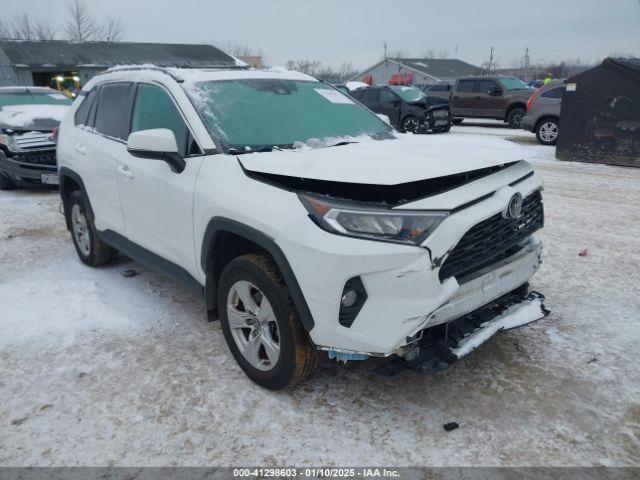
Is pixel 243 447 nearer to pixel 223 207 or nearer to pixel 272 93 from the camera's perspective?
pixel 223 207

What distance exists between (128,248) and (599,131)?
951cm

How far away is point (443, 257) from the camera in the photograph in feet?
7.53

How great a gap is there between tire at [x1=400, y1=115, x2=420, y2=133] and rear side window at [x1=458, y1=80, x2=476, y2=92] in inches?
172

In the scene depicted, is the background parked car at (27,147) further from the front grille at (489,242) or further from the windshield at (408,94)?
the windshield at (408,94)

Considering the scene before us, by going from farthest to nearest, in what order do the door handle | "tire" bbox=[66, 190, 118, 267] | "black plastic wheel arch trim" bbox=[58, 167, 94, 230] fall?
1. "tire" bbox=[66, 190, 118, 267]
2. "black plastic wheel arch trim" bbox=[58, 167, 94, 230]
3. the door handle

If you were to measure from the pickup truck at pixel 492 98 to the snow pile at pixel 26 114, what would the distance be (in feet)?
46.2

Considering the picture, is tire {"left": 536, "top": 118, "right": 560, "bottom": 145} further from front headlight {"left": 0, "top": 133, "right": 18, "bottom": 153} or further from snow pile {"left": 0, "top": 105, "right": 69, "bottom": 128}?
front headlight {"left": 0, "top": 133, "right": 18, "bottom": 153}

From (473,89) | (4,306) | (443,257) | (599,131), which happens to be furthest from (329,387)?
(473,89)

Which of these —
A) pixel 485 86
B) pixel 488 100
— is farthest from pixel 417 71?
pixel 488 100

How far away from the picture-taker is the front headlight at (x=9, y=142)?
7996 millimetres

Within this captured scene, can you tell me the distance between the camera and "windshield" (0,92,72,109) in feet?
30.9

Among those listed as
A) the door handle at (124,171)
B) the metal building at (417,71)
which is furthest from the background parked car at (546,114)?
the metal building at (417,71)

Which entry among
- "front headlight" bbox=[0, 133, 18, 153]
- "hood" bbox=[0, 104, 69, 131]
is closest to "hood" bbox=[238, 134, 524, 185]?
"front headlight" bbox=[0, 133, 18, 153]

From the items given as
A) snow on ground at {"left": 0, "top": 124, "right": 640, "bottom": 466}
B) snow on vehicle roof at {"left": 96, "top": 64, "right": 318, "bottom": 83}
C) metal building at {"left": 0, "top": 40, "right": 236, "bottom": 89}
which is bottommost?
snow on ground at {"left": 0, "top": 124, "right": 640, "bottom": 466}
